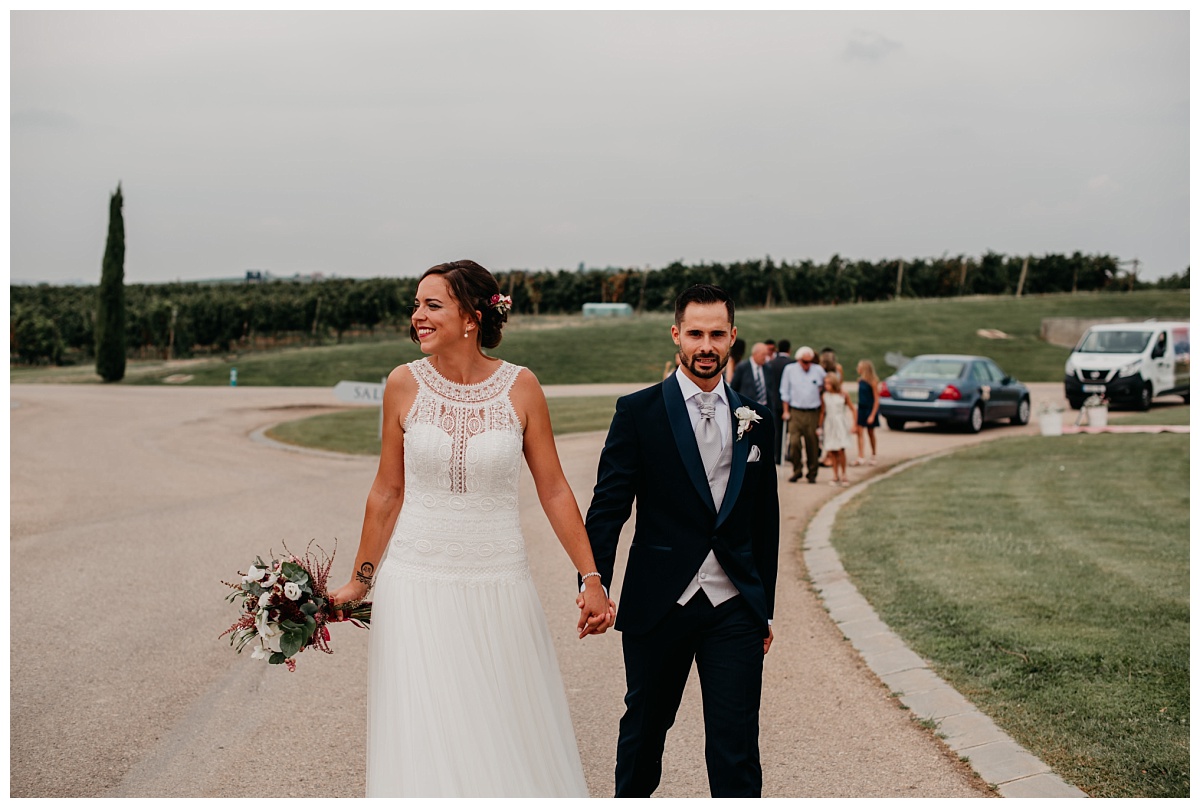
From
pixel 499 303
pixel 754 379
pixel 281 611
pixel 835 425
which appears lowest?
pixel 835 425

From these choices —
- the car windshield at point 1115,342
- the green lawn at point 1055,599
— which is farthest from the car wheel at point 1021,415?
the green lawn at point 1055,599

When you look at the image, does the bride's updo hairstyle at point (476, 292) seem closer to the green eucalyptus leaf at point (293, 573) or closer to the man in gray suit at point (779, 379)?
the green eucalyptus leaf at point (293, 573)

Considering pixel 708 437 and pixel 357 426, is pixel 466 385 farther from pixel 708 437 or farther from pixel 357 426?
pixel 357 426

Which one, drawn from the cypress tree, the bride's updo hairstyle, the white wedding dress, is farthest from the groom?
the cypress tree

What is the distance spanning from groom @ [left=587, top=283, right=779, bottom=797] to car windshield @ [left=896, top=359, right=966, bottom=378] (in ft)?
64.6

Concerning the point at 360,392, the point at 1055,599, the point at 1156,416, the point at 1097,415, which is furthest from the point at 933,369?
the point at 1055,599

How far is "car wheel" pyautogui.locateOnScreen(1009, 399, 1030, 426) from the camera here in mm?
24188

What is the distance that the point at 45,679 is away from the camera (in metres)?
6.43

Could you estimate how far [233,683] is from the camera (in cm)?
642

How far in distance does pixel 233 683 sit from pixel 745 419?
3.90 m

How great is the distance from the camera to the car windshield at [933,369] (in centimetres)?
2281

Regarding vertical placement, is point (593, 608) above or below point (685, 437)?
below

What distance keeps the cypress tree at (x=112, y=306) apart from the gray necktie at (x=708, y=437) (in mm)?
46460

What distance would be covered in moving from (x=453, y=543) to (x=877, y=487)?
441 inches
